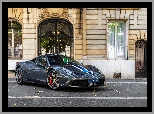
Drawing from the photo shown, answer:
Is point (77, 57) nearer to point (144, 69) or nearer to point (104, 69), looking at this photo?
point (104, 69)

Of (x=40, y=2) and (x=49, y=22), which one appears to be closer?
(x=40, y=2)

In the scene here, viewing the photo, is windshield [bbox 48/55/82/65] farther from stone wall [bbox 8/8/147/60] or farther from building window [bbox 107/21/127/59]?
building window [bbox 107/21/127/59]

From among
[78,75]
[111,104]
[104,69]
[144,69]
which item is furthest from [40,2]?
[144,69]

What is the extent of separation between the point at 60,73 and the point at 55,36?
9386 mm

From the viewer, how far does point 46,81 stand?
12.7m

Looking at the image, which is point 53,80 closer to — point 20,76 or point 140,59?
point 20,76

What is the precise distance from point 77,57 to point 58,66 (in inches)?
325

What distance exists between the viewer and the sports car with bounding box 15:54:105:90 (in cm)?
1171

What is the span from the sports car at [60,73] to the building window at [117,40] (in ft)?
27.0

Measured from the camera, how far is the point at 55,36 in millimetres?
21109

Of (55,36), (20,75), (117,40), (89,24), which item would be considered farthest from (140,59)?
(20,75)

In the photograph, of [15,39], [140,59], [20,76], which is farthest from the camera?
[15,39]

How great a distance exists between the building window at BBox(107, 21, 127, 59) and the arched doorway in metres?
2.39

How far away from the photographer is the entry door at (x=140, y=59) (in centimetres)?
2084
